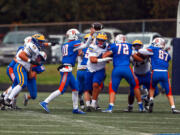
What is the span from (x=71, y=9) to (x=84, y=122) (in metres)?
25.1

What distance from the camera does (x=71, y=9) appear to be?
118 ft

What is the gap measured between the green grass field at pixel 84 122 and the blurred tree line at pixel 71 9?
22036 millimetres

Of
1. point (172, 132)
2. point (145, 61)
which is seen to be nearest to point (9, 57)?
point (145, 61)

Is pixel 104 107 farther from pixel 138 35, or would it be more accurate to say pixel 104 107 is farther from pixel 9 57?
pixel 9 57

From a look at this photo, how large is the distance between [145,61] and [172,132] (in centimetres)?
399

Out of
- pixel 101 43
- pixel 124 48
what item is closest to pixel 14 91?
pixel 101 43

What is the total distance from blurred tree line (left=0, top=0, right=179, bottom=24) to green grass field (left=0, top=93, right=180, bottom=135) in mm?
22036

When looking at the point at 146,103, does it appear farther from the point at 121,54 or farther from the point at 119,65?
the point at 121,54

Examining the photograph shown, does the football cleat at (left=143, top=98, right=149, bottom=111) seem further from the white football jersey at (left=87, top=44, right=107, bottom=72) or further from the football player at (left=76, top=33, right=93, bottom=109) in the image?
the football player at (left=76, top=33, right=93, bottom=109)

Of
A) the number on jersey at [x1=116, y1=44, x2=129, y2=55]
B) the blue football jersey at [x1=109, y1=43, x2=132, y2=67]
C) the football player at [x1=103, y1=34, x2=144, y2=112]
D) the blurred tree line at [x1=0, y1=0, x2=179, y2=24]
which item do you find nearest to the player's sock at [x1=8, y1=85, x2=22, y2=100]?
the football player at [x1=103, y1=34, x2=144, y2=112]

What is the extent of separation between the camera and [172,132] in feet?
33.9

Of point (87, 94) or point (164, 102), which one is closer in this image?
point (87, 94)

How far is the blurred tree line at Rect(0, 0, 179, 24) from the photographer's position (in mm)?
36000

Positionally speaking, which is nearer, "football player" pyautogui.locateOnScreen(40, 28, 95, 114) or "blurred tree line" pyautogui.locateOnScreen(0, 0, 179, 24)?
"football player" pyautogui.locateOnScreen(40, 28, 95, 114)
